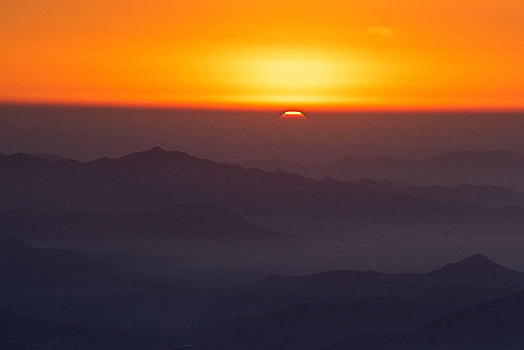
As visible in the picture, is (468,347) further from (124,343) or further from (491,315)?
(124,343)

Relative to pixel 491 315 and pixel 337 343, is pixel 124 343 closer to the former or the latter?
pixel 337 343

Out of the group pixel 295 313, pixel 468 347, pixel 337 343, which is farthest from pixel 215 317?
pixel 468 347

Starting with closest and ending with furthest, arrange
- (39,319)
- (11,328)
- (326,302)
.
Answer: (11,328) < (39,319) < (326,302)

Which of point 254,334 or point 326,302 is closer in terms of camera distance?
point 254,334

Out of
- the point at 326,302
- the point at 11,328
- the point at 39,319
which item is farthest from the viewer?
the point at 326,302

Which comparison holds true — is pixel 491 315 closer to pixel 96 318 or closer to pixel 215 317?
pixel 215 317

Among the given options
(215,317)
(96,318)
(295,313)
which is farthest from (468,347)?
(96,318)

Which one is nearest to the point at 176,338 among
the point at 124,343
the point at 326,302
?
the point at 124,343

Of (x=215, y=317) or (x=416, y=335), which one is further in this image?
(x=215, y=317)
